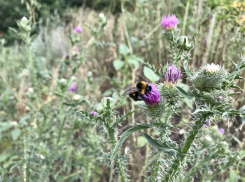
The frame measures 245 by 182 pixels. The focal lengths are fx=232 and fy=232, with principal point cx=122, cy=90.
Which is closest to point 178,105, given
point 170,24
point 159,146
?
point 159,146

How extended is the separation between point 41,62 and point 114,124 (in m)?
2.81

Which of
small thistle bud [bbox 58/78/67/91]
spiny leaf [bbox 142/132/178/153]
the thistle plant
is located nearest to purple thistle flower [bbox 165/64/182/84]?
the thistle plant

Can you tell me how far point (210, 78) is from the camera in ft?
3.37

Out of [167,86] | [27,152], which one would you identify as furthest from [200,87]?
[27,152]

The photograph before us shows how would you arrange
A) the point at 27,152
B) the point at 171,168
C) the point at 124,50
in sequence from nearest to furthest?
the point at 171,168 < the point at 27,152 < the point at 124,50

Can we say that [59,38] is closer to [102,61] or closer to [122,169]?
[102,61]

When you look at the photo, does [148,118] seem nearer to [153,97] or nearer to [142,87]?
[153,97]

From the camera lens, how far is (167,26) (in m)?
1.62

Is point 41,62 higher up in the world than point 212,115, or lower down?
higher up

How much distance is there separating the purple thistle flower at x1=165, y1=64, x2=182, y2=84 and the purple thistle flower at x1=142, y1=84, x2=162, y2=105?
0.10m

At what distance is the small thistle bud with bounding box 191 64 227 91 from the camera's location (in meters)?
1.02

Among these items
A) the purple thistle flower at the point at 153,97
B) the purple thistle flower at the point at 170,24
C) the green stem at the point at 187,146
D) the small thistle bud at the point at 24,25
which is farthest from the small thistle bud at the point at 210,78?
the small thistle bud at the point at 24,25

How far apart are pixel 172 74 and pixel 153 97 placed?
0.55ft

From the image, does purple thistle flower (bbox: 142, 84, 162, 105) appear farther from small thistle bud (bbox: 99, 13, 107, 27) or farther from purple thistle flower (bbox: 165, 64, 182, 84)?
small thistle bud (bbox: 99, 13, 107, 27)
